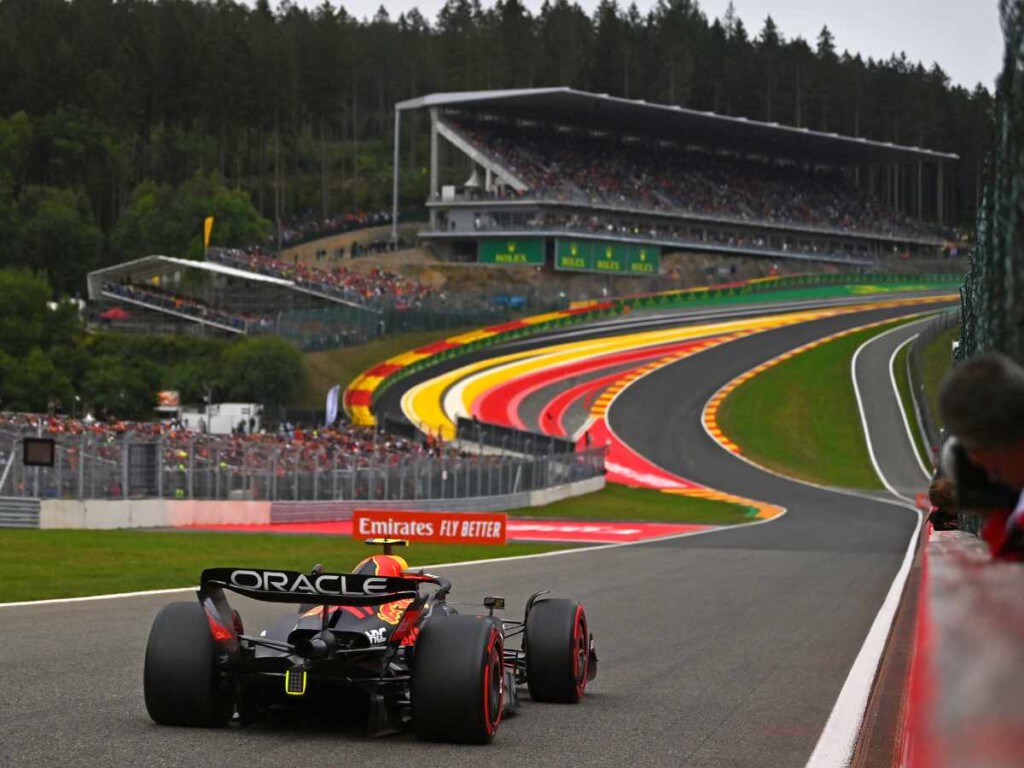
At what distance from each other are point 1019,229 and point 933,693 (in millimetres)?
3106

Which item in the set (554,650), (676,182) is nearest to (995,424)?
(554,650)

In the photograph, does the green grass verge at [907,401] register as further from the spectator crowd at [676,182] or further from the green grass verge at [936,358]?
the spectator crowd at [676,182]

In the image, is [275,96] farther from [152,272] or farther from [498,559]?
[498,559]

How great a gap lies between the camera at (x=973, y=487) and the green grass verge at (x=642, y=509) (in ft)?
118

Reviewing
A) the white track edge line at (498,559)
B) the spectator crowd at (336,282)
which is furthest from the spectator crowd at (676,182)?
the white track edge line at (498,559)

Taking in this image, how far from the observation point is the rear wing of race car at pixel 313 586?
8250mm

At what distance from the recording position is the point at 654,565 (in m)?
24.5

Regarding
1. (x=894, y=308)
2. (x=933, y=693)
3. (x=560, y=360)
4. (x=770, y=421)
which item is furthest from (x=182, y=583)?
(x=894, y=308)

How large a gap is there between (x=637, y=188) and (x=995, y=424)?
3770 inches

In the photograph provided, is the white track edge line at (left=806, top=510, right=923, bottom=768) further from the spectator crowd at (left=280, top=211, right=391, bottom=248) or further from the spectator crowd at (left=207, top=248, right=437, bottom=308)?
the spectator crowd at (left=280, top=211, right=391, bottom=248)

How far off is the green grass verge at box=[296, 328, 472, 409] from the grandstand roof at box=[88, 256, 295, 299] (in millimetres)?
7624

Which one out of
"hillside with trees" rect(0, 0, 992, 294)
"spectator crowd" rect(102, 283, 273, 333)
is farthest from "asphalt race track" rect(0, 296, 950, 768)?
"hillside with trees" rect(0, 0, 992, 294)

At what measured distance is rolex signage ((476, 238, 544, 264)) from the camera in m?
89.0

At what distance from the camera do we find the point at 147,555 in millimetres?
22875
